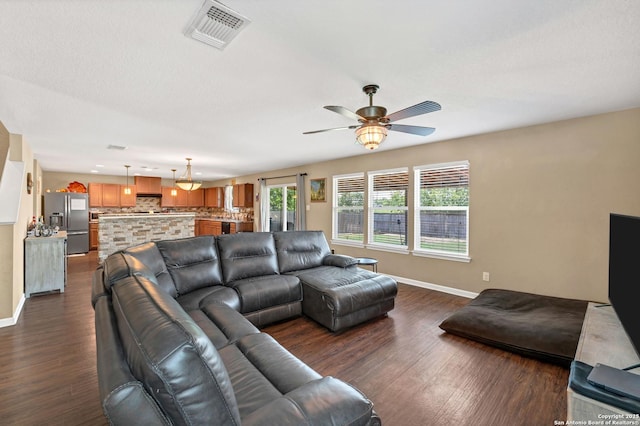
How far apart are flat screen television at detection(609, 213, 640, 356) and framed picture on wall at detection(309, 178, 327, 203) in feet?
16.4

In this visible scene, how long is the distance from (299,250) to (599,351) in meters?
3.08

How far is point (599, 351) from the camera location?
5.99ft

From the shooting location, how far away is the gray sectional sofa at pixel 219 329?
0.80 meters

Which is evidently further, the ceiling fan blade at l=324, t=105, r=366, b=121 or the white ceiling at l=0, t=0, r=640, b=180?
the ceiling fan blade at l=324, t=105, r=366, b=121

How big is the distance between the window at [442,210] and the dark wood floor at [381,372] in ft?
4.71

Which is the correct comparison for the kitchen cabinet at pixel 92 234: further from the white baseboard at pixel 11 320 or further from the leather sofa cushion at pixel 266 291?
the leather sofa cushion at pixel 266 291

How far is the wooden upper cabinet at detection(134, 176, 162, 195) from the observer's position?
30.9ft

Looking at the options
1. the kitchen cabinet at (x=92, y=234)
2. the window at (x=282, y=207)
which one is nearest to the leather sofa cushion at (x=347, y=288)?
the window at (x=282, y=207)

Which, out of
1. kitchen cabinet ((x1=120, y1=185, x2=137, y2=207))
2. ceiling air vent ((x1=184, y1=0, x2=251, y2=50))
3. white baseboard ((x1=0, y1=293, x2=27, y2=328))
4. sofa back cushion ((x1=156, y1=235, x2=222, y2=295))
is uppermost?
ceiling air vent ((x1=184, y1=0, x2=251, y2=50))

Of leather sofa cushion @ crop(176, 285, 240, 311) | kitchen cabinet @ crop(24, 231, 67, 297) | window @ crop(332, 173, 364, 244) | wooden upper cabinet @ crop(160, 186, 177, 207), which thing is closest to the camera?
leather sofa cushion @ crop(176, 285, 240, 311)

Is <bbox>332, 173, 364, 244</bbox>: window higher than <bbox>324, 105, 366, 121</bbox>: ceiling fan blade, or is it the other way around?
<bbox>324, 105, 366, 121</bbox>: ceiling fan blade

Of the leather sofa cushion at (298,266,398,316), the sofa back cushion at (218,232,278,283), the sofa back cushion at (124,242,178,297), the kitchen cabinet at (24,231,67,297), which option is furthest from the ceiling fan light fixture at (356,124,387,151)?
the kitchen cabinet at (24,231,67,297)

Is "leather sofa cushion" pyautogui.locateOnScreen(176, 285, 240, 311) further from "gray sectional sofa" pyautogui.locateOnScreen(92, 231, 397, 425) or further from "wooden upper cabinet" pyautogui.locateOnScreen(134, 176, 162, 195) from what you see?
"wooden upper cabinet" pyautogui.locateOnScreen(134, 176, 162, 195)

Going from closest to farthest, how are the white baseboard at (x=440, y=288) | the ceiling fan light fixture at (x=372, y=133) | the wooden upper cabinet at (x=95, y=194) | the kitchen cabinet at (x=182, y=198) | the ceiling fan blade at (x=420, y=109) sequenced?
the ceiling fan blade at (x=420, y=109)
the ceiling fan light fixture at (x=372, y=133)
the white baseboard at (x=440, y=288)
the wooden upper cabinet at (x=95, y=194)
the kitchen cabinet at (x=182, y=198)
